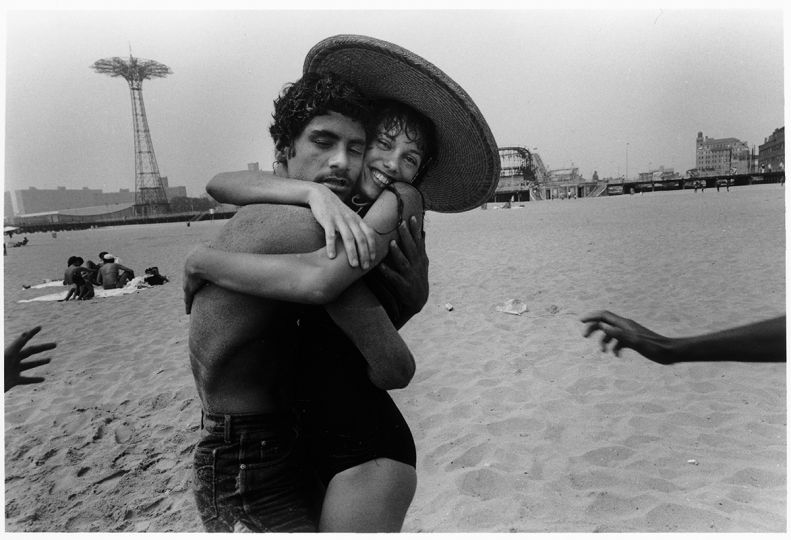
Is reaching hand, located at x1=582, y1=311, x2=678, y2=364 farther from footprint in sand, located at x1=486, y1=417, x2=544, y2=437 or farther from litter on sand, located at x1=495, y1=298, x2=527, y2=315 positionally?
litter on sand, located at x1=495, y1=298, x2=527, y2=315

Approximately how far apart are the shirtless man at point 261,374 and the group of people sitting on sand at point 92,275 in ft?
18.7

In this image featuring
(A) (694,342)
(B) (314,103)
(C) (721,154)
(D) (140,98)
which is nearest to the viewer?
(B) (314,103)

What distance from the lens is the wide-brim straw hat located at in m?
1.49

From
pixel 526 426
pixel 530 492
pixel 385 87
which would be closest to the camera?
pixel 385 87

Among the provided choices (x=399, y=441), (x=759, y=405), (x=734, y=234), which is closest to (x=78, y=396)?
(x=399, y=441)

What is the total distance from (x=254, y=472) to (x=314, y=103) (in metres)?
0.98

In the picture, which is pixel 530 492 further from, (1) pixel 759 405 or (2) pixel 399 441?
(1) pixel 759 405

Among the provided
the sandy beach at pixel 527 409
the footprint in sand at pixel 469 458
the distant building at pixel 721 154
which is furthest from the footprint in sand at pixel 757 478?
the distant building at pixel 721 154

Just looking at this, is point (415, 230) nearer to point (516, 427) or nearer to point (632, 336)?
point (632, 336)

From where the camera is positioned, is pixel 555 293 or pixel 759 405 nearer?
pixel 759 405

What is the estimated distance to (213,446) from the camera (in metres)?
1.24

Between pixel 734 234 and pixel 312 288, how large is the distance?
5296mm

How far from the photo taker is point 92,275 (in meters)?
6.67

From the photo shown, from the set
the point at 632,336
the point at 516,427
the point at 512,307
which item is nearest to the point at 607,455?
the point at 516,427
